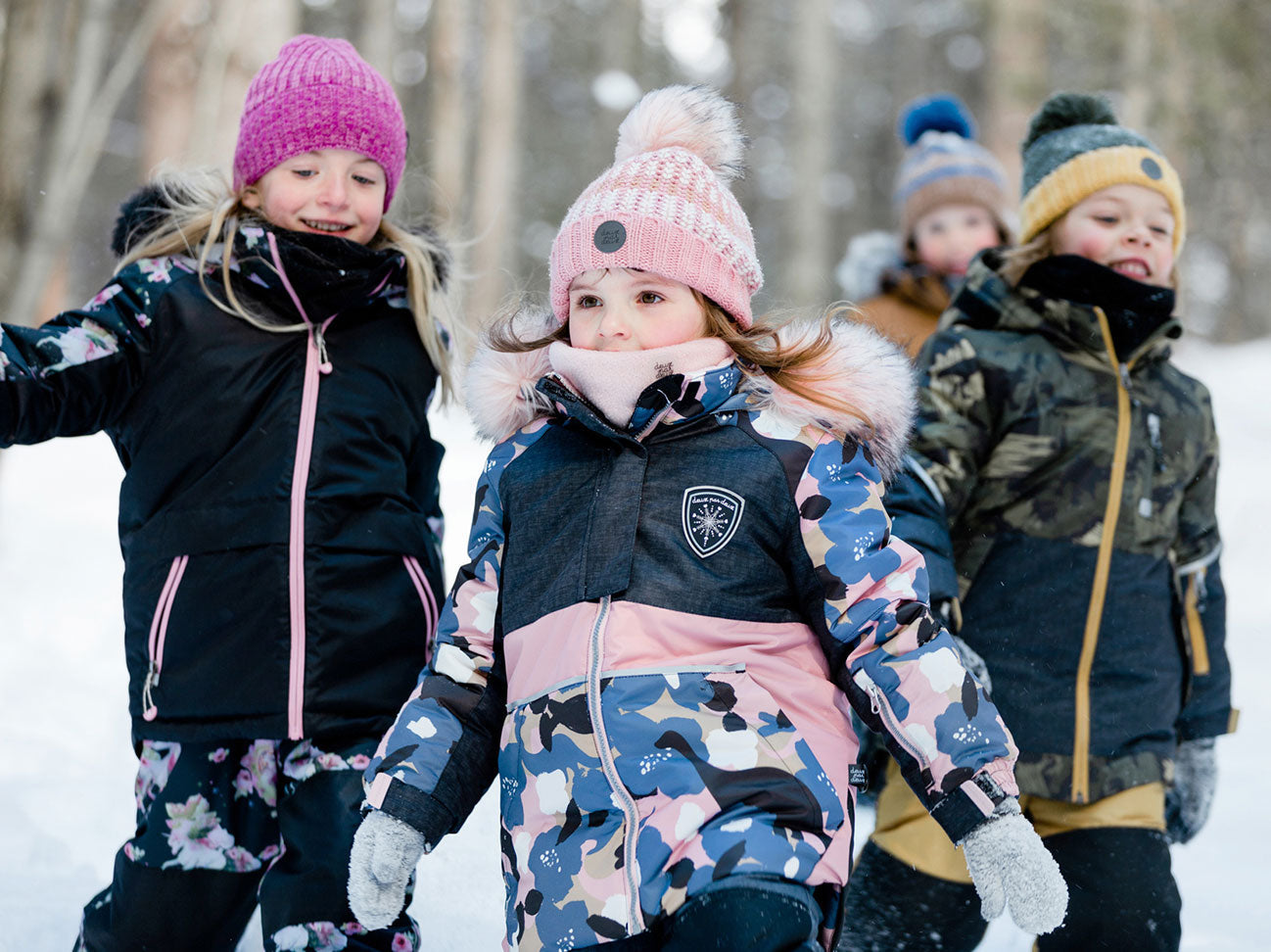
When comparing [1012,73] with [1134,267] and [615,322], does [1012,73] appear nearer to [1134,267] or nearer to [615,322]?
[1134,267]

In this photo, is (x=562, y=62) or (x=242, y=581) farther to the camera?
(x=562, y=62)

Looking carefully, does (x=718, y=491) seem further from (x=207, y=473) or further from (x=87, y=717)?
(x=87, y=717)

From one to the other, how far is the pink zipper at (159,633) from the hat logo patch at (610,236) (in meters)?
1.11

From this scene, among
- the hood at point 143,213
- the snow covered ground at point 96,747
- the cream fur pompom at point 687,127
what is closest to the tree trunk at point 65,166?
the hood at point 143,213

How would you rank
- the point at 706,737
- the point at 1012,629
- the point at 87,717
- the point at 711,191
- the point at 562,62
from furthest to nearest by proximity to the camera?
the point at 562,62
the point at 87,717
the point at 1012,629
the point at 711,191
the point at 706,737

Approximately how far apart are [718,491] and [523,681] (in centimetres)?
46

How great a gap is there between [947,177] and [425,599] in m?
2.95

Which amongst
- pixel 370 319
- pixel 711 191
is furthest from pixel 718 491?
pixel 370 319

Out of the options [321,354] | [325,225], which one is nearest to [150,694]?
[321,354]

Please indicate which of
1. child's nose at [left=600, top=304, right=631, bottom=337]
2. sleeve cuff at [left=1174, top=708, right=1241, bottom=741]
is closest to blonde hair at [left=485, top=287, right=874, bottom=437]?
child's nose at [left=600, top=304, right=631, bottom=337]

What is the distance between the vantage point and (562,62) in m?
25.4

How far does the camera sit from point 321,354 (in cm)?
280

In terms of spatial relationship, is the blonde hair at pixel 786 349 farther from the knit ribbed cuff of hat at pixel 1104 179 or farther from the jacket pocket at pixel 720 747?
the knit ribbed cuff of hat at pixel 1104 179

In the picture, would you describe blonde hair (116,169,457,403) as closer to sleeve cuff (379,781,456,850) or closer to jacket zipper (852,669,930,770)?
sleeve cuff (379,781,456,850)
